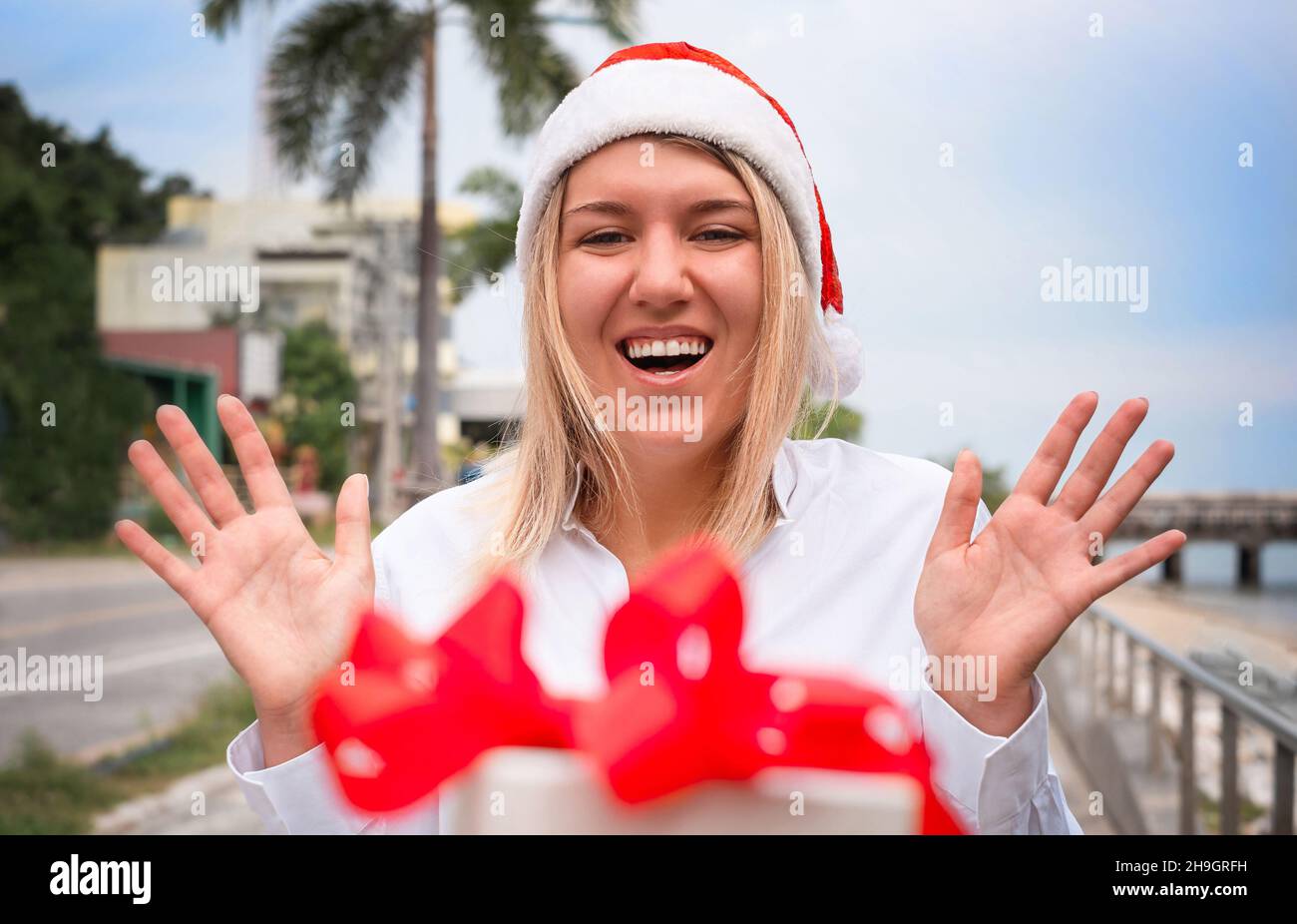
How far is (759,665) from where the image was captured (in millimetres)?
1386

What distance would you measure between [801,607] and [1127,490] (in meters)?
0.48

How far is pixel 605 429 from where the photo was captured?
159cm

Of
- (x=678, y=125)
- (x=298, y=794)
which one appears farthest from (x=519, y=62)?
(x=298, y=794)

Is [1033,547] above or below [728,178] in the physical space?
below

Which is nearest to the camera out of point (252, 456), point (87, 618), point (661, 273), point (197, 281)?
point (252, 456)

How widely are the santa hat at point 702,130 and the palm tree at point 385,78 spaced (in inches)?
207

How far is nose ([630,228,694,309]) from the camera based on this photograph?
56.4 inches

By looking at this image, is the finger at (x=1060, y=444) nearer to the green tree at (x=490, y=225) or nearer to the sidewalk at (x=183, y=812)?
the sidewalk at (x=183, y=812)

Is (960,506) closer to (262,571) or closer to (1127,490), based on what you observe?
(1127,490)

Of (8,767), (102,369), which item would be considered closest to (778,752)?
(8,767)

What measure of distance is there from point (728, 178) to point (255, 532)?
0.85 meters

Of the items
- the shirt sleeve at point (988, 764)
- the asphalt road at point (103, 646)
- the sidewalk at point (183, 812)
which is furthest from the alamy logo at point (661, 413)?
the sidewalk at point (183, 812)

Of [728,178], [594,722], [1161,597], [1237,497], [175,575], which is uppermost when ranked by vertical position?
[728,178]
